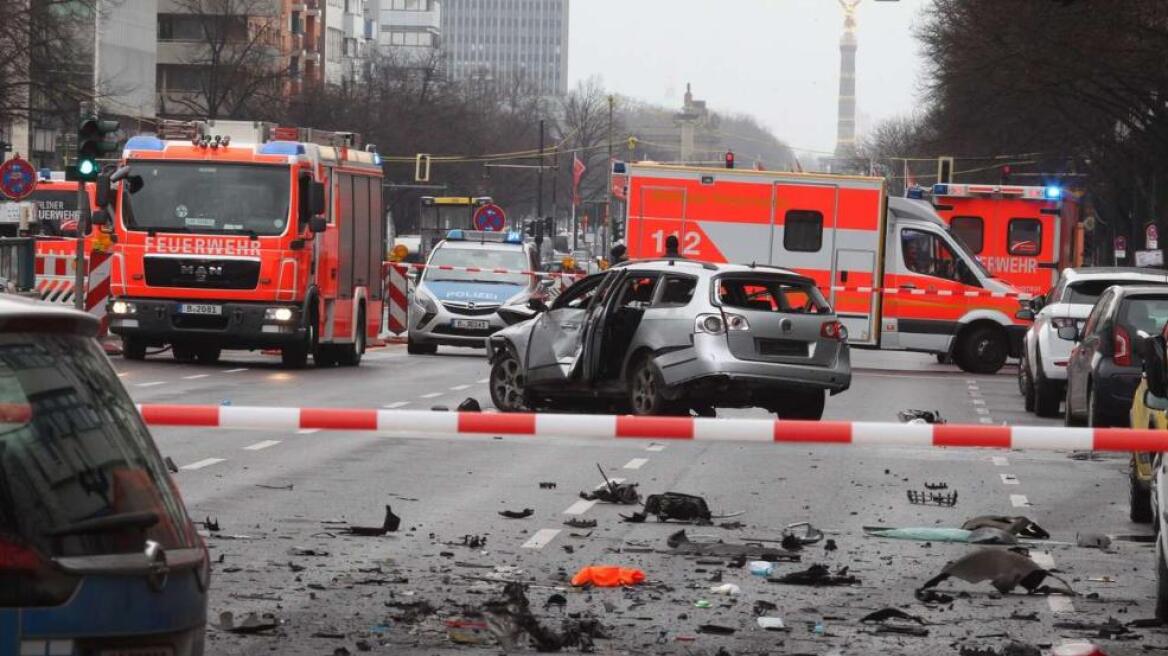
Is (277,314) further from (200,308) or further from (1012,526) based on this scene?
(1012,526)

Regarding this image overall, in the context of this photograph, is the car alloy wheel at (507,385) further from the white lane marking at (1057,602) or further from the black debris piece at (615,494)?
the white lane marking at (1057,602)

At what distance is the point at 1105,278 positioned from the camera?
2636 cm

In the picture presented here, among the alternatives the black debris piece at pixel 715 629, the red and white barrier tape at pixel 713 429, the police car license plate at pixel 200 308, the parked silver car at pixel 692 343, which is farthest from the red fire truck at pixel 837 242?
the black debris piece at pixel 715 629

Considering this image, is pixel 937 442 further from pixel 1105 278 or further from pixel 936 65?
pixel 936 65

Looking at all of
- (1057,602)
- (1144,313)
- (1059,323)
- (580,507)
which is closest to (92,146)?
(1059,323)

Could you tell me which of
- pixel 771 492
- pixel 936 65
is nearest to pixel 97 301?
pixel 771 492

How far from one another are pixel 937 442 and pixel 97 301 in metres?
23.4

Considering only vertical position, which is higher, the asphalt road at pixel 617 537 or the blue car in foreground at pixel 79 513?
the blue car in foreground at pixel 79 513

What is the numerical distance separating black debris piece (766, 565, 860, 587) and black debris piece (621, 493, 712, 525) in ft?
7.36

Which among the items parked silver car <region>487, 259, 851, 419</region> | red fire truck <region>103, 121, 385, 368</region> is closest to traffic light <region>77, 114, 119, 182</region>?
red fire truck <region>103, 121, 385, 368</region>

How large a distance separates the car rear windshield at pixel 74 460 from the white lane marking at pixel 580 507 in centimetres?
860

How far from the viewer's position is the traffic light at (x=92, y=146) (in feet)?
94.9

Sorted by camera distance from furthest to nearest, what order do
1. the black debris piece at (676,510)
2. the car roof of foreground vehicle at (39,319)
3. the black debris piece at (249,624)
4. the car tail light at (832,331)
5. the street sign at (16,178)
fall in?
the street sign at (16,178), the car tail light at (832,331), the black debris piece at (676,510), the black debris piece at (249,624), the car roof of foreground vehicle at (39,319)

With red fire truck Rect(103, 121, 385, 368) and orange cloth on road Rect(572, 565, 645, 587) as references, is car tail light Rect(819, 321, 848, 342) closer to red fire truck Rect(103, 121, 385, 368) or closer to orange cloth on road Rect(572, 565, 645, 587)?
red fire truck Rect(103, 121, 385, 368)
